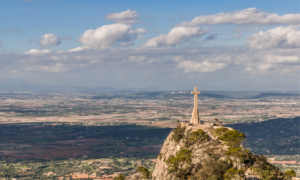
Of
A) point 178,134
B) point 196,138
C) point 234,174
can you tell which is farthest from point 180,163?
point 234,174

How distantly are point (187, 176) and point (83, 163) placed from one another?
111 m

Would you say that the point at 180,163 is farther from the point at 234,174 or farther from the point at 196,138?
the point at 234,174

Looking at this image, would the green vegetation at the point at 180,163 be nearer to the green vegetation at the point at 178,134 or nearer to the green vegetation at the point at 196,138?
the green vegetation at the point at 196,138

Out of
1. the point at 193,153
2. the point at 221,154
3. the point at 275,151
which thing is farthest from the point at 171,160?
the point at 275,151

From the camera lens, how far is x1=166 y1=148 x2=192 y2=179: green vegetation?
50.6 meters

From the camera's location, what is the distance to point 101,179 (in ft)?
410

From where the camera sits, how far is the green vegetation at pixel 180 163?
50.6 meters

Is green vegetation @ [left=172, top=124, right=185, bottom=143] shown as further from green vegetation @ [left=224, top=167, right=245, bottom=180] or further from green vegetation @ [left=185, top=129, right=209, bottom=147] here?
green vegetation @ [left=224, top=167, right=245, bottom=180]

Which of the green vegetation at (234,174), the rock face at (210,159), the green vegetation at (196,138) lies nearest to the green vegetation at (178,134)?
the rock face at (210,159)

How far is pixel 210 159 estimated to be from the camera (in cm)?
4944

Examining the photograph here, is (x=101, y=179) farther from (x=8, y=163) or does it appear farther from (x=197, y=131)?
(x=197, y=131)

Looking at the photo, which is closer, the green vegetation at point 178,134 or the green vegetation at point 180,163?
the green vegetation at point 180,163

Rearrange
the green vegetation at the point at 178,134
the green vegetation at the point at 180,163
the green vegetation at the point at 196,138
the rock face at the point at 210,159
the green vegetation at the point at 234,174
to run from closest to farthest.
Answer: the green vegetation at the point at 234,174, the rock face at the point at 210,159, the green vegetation at the point at 180,163, the green vegetation at the point at 196,138, the green vegetation at the point at 178,134

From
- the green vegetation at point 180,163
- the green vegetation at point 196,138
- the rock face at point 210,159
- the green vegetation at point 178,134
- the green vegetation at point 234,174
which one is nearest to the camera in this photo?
the green vegetation at point 234,174
